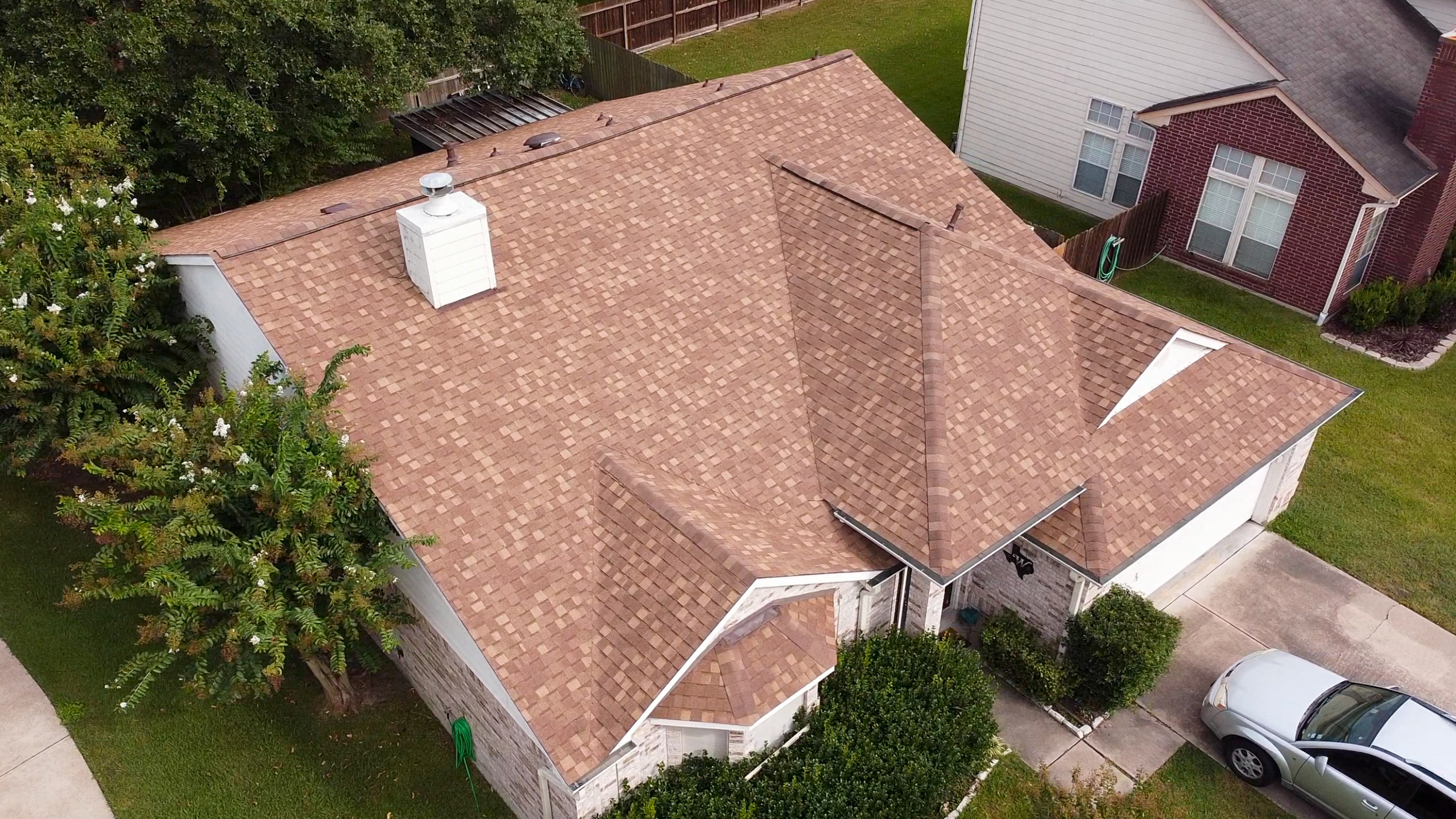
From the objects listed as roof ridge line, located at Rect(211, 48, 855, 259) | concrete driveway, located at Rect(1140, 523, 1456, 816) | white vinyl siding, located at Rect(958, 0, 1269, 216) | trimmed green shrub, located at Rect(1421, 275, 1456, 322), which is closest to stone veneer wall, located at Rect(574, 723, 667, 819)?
concrete driveway, located at Rect(1140, 523, 1456, 816)

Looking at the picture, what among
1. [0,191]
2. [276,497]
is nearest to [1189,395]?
[276,497]

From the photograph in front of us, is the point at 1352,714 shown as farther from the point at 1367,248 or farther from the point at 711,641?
the point at 1367,248

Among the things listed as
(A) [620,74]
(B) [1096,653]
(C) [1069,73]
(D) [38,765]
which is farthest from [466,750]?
(A) [620,74]

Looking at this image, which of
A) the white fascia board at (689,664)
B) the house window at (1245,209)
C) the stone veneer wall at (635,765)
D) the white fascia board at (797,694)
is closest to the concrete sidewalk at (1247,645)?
the white fascia board at (797,694)

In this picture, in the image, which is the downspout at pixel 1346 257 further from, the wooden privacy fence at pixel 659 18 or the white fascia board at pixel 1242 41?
the wooden privacy fence at pixel 659 18

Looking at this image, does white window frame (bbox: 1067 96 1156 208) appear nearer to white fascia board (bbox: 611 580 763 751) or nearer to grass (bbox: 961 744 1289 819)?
grass (bbox: 961 744 1289 819)
